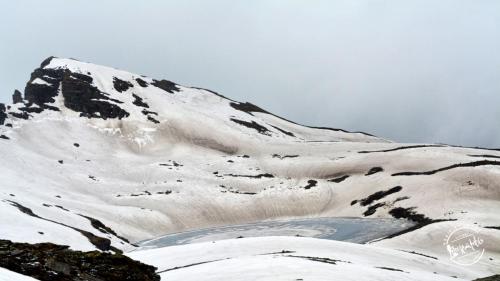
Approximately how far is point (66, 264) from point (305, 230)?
69.9 metres

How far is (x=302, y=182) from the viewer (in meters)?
120

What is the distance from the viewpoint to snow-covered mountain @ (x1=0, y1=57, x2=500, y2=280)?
65300mm

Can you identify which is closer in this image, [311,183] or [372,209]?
[372,209]

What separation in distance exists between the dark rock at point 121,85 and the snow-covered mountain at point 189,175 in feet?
1.05

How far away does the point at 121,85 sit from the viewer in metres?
180

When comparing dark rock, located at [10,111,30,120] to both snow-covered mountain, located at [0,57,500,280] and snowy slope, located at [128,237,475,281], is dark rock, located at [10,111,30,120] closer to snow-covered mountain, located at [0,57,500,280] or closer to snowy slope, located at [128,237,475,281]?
snow-covered mountain, located at [0,57,500,280]

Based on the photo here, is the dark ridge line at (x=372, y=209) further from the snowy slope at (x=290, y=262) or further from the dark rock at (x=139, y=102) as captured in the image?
the dark rock at (x=139, y=102)

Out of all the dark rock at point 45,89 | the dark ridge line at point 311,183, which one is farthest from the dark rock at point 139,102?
the dark ridge line at point 311,183

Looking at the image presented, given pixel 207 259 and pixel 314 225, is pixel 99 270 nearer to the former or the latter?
pixel 207 259

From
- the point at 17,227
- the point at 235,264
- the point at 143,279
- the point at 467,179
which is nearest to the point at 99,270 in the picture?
the point at 143,279

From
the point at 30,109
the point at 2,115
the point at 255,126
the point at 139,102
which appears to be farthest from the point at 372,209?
the point at 30,109

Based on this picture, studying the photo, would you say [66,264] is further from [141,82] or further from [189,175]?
[141,82]

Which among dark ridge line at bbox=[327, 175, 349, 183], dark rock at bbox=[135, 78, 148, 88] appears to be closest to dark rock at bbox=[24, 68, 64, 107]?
dark rock at bbox=[135, 78, 148, 88]

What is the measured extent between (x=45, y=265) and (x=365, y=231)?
68.0 metres
